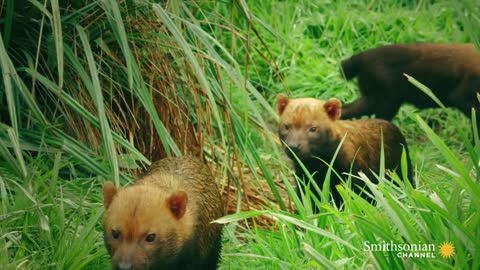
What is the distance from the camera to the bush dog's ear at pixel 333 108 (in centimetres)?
689

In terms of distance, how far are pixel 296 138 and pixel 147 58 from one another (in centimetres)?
123

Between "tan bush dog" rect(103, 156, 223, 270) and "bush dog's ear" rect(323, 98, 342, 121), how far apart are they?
6.61 ft

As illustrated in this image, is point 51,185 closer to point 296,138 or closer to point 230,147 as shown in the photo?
point 230,147

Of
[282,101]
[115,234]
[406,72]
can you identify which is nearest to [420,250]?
[115,234]

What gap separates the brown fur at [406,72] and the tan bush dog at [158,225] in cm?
375

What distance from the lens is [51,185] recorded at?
5074 mm

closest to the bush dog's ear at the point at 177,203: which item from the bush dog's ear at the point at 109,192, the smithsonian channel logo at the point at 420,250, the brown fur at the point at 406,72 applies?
the bush dog's ear at the point at 109,192

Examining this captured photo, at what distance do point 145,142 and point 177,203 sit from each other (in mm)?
1971

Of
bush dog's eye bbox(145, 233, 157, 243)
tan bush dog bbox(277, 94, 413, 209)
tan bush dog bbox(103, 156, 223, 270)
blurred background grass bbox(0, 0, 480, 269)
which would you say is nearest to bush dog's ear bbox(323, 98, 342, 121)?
tan bush dog bbox(277, 94, 413, 209)

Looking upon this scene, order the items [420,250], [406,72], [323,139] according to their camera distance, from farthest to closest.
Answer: [406,72]
[323,139]
[420,250]

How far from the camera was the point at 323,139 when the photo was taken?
6.84 meters

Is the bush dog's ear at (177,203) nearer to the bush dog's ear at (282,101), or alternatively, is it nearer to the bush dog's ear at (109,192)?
the bush dog's ear at (109,192)

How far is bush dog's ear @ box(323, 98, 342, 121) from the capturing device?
6.89 metres

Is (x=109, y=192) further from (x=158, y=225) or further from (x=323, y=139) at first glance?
(x=323, y=139)
